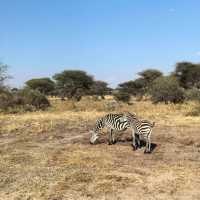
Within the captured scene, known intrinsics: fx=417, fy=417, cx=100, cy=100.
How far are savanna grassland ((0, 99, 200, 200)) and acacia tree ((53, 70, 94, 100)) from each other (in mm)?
33082

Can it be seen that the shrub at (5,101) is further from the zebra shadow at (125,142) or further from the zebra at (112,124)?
the zebra at (112,124)

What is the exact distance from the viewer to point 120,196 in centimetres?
834

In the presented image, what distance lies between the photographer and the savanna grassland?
28.3 ft

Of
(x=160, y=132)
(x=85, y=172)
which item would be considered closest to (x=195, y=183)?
(x=85, y=172)

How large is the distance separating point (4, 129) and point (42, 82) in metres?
41.6

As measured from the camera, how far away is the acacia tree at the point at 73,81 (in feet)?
167

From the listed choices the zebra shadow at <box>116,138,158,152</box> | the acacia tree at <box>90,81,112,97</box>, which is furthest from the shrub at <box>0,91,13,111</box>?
the acacia tree at <box>90,81,112,97</box>

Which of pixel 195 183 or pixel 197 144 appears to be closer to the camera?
pixel 195 183

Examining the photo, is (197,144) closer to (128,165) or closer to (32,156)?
(128,165)

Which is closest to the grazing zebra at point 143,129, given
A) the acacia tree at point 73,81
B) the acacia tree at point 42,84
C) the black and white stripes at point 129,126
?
the black and white stripes at point 129,126

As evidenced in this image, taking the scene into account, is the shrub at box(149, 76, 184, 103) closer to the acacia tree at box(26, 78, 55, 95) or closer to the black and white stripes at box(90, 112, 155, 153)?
the black and white stripes at box(90, 112, 155, 153)

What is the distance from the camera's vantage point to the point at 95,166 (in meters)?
10.9

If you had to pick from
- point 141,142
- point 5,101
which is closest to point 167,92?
point 5,101

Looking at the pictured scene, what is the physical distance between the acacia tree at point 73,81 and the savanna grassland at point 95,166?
33082 millimetres
